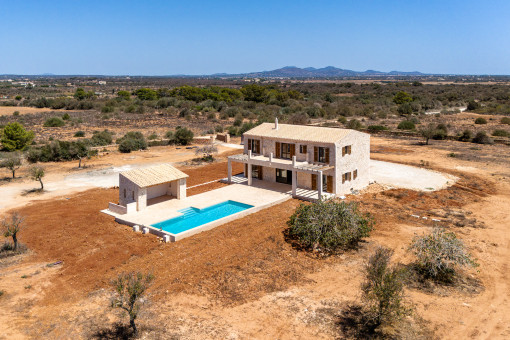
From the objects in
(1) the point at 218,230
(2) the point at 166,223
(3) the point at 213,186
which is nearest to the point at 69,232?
(2) the point at 166,223

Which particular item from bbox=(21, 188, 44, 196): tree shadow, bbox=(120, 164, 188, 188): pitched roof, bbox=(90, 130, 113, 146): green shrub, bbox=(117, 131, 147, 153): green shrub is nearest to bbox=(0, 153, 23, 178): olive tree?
bbox=(21, 188, 44, 196): tree shadow

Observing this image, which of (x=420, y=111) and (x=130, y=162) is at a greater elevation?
(x=420, y=111)

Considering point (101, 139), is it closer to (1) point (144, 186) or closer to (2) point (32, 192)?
(2) point (32, 192)

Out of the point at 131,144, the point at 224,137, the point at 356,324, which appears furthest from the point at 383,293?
the point at 224,137

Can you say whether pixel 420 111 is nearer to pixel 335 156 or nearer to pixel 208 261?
pixel 335 156

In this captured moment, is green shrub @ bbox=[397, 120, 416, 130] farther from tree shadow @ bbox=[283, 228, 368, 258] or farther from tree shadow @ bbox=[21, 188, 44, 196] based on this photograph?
tree shadow @ bbox=[21, 188, 44, 196]

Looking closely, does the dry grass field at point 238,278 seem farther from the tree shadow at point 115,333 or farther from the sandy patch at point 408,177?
the sandy patch at point 408,177
